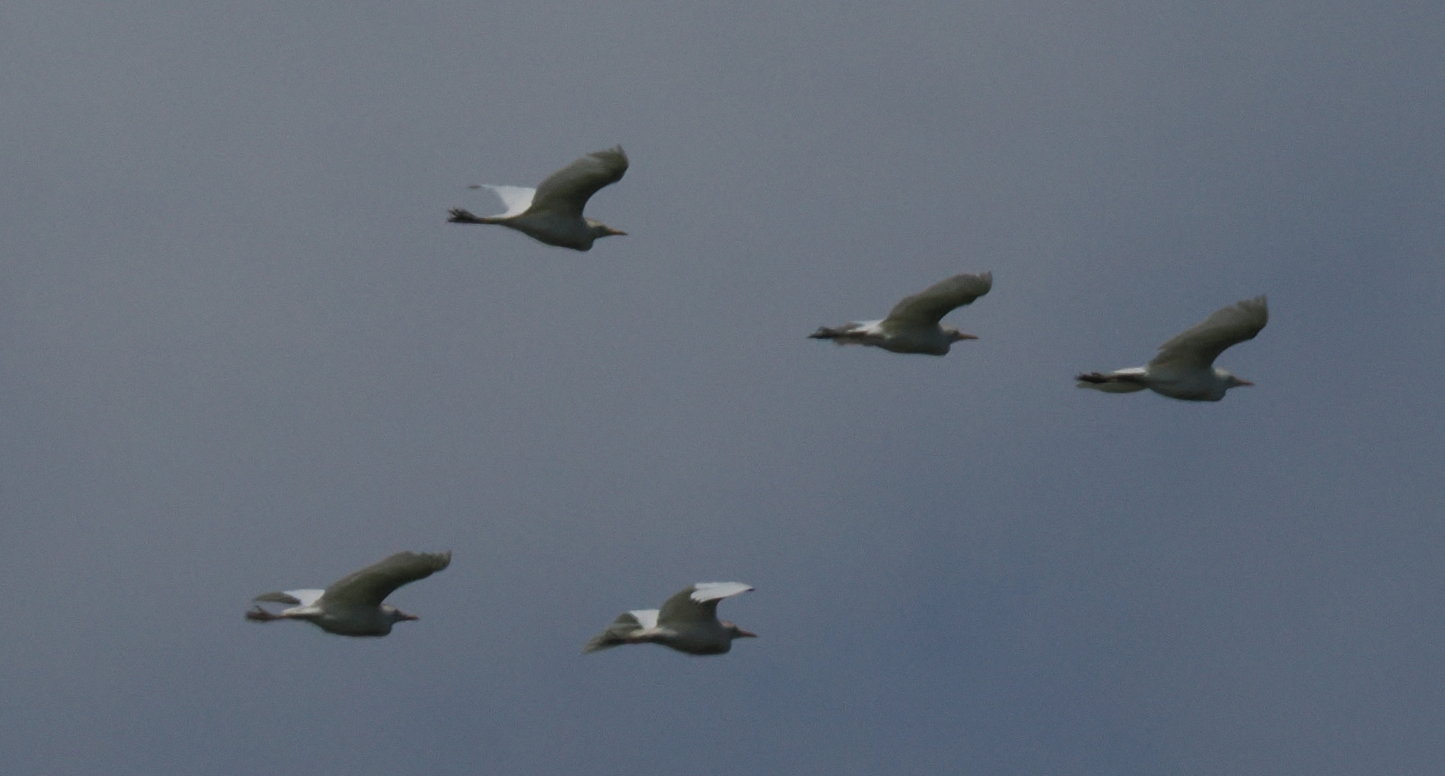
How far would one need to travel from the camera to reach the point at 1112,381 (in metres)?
54.1

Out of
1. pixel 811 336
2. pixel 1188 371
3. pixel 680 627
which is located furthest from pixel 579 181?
pixel 1188 371

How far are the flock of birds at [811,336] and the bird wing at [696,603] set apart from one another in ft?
0.06

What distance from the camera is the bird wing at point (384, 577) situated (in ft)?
158

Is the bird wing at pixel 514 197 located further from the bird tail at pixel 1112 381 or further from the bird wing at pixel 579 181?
the bird tail at pixel 1112 381

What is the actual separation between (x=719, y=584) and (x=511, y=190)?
982cm

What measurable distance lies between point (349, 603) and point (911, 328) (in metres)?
11.4

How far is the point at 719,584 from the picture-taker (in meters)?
50.2

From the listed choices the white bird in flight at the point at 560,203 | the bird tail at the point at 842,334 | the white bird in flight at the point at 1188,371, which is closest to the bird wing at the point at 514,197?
the white bird in flight at the point at 560,203

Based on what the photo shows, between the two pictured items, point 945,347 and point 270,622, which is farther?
point 945,347

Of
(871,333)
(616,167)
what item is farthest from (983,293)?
(616,167)

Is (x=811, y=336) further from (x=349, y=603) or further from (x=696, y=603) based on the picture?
(x=349, y=603)

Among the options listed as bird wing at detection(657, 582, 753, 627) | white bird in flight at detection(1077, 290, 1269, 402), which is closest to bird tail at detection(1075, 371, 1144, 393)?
white bird in flight at detection(1077, 290, 1269, 402)

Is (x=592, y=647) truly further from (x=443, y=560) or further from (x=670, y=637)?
(x=443, y=560)

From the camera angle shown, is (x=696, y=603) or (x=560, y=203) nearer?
(x=696, y=603)
